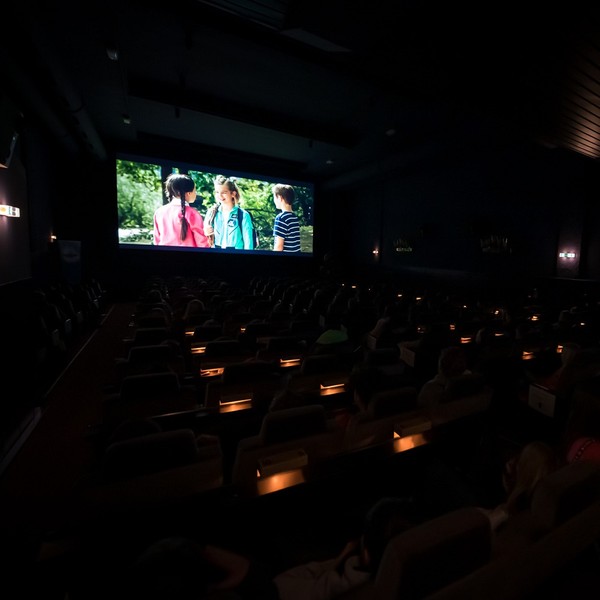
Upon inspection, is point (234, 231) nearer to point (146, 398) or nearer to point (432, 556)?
point (146, 398)

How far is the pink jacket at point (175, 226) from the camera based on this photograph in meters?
13.9

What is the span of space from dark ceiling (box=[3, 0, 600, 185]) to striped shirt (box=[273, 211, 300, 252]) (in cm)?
381

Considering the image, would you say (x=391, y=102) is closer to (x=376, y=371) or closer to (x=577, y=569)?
(x=376, y=371)

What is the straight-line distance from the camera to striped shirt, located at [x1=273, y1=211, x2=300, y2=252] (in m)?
16.4

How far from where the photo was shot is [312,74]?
801cm

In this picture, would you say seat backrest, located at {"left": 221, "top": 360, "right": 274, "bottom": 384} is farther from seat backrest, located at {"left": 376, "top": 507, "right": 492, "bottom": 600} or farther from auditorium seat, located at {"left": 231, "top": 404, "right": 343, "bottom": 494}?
seat backrest, located at {"left": 376, "top": 507, "right": 492, "bottom": 600}

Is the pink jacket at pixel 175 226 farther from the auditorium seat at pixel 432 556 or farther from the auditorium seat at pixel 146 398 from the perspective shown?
the auditorium seat at pixel 432 556

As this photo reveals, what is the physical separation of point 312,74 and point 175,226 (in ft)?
27.9

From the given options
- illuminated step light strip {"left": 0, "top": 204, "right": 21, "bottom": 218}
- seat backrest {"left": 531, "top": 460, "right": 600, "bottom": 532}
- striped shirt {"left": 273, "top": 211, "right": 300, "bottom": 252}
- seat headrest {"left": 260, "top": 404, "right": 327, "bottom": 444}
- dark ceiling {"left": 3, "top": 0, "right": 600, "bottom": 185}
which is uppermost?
dark ceiling {"left": 3, "top": 0, "right": 600, "bottom": 185}

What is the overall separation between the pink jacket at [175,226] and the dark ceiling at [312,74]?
9.05 ft

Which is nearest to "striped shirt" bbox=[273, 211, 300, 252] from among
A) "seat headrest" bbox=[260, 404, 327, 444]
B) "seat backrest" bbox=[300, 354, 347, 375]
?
"seat backrest" bbox=[300, 354, 347, 375]

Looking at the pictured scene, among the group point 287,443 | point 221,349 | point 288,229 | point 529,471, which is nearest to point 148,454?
point 287,443

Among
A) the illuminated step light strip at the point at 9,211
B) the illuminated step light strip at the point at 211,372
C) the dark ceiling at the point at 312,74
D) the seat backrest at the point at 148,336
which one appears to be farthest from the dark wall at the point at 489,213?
the illuminated step light strip at the point at 9,211

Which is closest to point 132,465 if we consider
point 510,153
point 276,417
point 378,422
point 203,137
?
point 276,417
